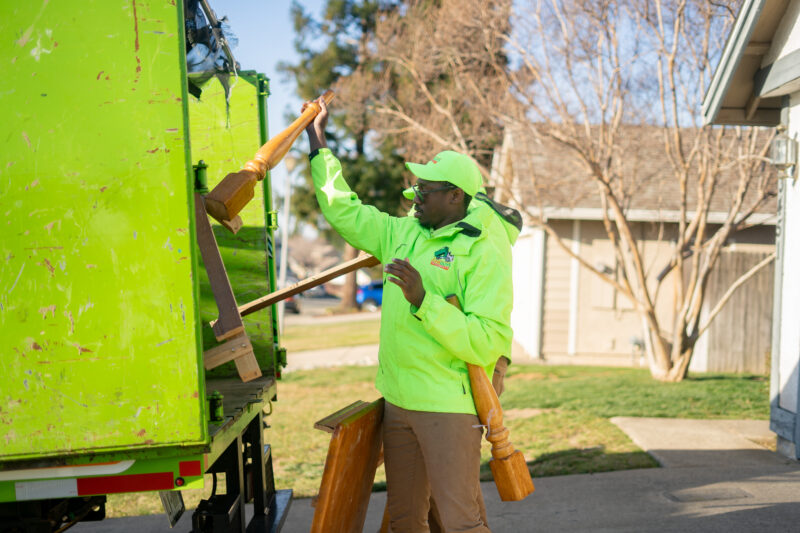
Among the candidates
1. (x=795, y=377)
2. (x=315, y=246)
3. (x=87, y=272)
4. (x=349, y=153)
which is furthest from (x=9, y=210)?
(x=315, y=246)

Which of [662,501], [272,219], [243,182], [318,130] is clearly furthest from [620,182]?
[243,182]

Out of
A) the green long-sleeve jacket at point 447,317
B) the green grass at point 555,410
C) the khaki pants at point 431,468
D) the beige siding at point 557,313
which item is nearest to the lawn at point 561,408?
the green grass at point 555,410

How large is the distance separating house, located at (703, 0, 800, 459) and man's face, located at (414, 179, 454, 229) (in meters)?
4.22

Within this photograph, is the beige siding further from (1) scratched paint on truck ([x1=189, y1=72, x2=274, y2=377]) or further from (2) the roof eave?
(1) scratched paint on truck ([x1=189, y1=72, x2=274, y2=377])

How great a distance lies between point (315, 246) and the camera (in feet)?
337

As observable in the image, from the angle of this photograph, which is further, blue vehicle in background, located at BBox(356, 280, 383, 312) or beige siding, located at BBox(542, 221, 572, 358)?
blue vehicle in background, located at BBox(356, 280, 383, 312)

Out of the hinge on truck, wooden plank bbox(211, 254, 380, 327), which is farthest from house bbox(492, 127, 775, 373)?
wooden plank bbox(211, 254, 380, 327)

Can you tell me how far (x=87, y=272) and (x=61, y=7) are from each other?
0.89 meters

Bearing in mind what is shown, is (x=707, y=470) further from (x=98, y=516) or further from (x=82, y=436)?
(x=82, y=436)

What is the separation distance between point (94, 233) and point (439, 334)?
1.33 meters

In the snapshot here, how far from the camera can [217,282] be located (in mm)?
2947

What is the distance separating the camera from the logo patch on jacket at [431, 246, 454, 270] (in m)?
3.13

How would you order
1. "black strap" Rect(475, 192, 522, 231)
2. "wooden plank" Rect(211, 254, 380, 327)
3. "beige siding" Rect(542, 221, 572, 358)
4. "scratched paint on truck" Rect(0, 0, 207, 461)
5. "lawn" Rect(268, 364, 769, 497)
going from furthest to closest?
"beige siding" Rect(542, 221, 572, 358), "lawn" Rect(268, 364, 769, 497), "wooden plank" Rect(211, 254, 380, 327), "black strap" Rect(475, 192, 522, 231), "scratched paint on truck" Rect(0, 0, 207, 461)

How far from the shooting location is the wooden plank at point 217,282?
2.90 meters
